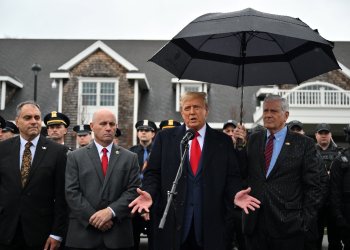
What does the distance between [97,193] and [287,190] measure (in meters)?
2.01

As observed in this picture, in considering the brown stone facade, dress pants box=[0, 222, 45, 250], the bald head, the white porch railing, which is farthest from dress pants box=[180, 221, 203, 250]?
the brown stone facade

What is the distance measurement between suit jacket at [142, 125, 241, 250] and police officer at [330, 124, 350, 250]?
241cm

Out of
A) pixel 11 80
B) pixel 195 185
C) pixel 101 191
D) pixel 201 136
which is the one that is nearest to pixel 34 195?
pixel 101 191

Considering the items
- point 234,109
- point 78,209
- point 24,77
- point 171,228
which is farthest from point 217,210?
point 24,77

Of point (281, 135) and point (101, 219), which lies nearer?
point (101, 219)

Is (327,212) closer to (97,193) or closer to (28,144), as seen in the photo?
(97,193)

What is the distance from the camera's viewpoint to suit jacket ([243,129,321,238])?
4715 millimetres

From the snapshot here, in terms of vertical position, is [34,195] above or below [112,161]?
below

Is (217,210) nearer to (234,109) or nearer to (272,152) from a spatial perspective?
(272,152)

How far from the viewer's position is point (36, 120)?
16.5 feet

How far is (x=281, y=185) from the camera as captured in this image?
480 cm

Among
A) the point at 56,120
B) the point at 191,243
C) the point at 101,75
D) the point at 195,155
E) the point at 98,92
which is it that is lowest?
the point at 191,243

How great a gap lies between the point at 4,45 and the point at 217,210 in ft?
90.5

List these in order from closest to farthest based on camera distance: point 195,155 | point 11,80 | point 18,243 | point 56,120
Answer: point 195,155, point 18,243, point 56,120, point 11,80
